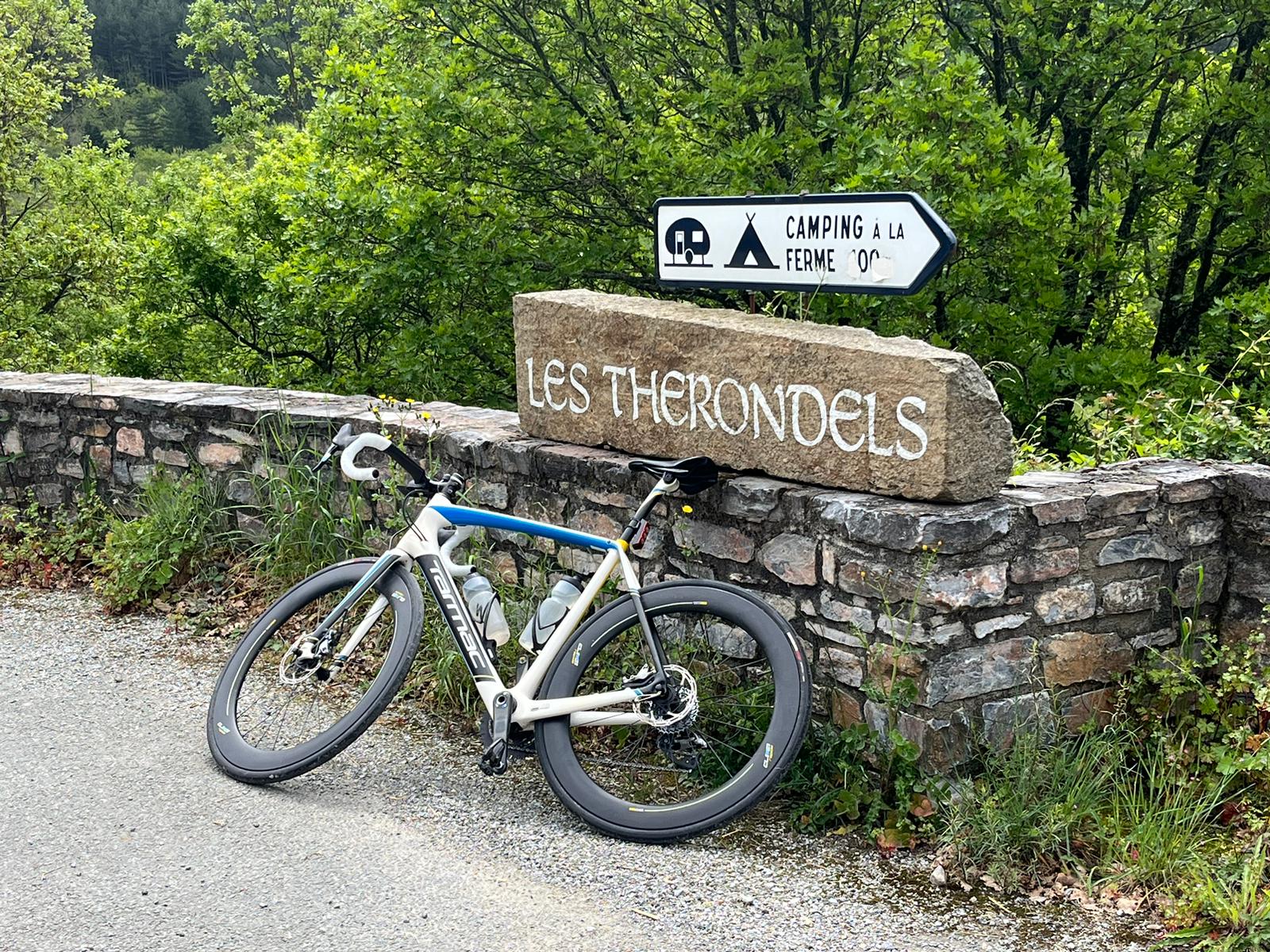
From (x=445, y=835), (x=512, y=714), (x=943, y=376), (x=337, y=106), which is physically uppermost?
(x=337, y=106)

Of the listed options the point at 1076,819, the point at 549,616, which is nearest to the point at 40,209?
the point at 549,616

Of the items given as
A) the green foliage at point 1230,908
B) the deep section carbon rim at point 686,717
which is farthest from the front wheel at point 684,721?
the green foliage at point 1230,908

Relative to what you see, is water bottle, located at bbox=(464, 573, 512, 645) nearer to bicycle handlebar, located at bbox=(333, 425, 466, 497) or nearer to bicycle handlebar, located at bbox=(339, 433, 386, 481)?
bicycle handlebar, located at bbox=(333, 425, 466, 497)

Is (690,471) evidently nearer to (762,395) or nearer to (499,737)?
(762,395)

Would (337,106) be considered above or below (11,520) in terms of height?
above

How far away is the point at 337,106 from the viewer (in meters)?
8.74

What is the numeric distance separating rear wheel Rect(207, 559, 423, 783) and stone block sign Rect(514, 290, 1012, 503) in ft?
3.18

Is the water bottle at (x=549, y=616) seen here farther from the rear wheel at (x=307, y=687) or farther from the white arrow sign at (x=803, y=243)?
the white arrow sign at (x=803, y=243)

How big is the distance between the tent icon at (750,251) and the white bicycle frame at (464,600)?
32.1 inches

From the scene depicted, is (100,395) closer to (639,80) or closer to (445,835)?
(445,835)

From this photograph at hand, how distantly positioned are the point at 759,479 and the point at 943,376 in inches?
29.5

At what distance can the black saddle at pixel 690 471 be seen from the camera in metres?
3.85

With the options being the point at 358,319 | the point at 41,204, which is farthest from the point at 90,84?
the point at 358,319

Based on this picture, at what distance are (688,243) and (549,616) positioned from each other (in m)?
1.40
